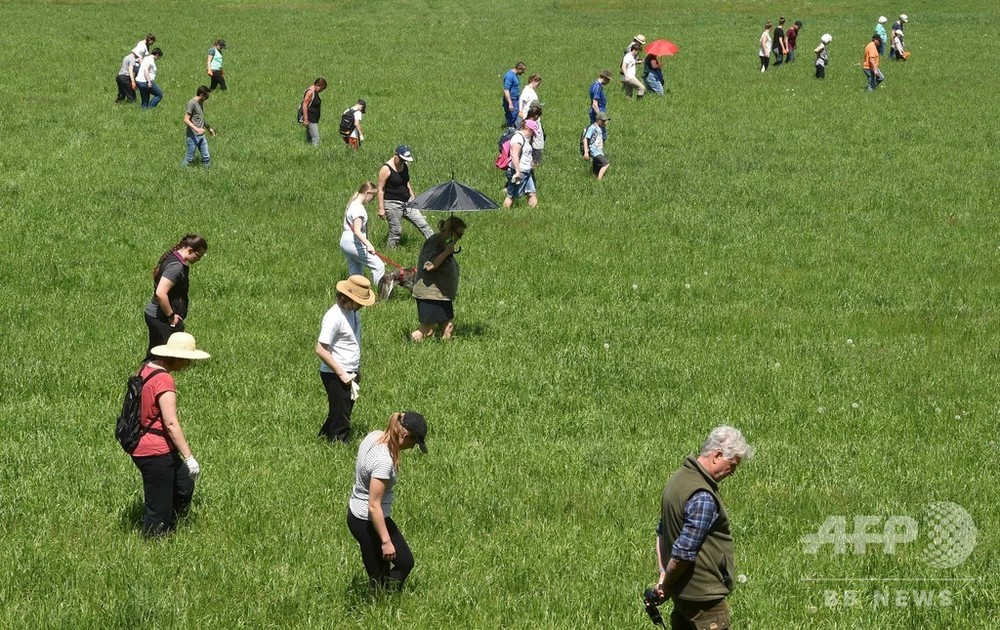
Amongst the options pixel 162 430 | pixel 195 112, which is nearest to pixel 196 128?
pixel 195 112

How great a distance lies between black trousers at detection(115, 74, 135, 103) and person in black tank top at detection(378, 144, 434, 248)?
1525 cm

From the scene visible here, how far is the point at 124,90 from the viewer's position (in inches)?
1214

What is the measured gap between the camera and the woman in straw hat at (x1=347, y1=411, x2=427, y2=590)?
7227mm

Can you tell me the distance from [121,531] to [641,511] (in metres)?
4.26

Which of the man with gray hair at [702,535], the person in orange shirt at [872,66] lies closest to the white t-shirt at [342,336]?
the man with gray hair at [702,535]

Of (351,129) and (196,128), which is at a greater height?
(351,129)

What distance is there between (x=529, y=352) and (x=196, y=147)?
41.3 feet

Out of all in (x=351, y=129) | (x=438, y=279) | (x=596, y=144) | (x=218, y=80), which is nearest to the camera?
(x=438, y=279)

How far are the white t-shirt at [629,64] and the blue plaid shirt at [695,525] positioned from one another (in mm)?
27282

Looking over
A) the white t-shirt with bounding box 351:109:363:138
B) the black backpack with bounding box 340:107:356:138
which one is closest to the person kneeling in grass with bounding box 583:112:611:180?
the white t-shirt with bounding box 351:109:363:138

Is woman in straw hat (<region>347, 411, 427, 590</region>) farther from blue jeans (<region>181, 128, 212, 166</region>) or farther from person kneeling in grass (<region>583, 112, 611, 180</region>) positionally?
blue jeans (<region>181, 128, 212, 166</region>)

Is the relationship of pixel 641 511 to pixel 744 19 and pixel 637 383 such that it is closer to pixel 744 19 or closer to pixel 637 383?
pixel 637 383

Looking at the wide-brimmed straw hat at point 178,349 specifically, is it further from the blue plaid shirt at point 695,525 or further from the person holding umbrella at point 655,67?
the person holding umbrella at point 655,67

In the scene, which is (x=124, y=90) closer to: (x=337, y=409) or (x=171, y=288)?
(x=171, y=288)
